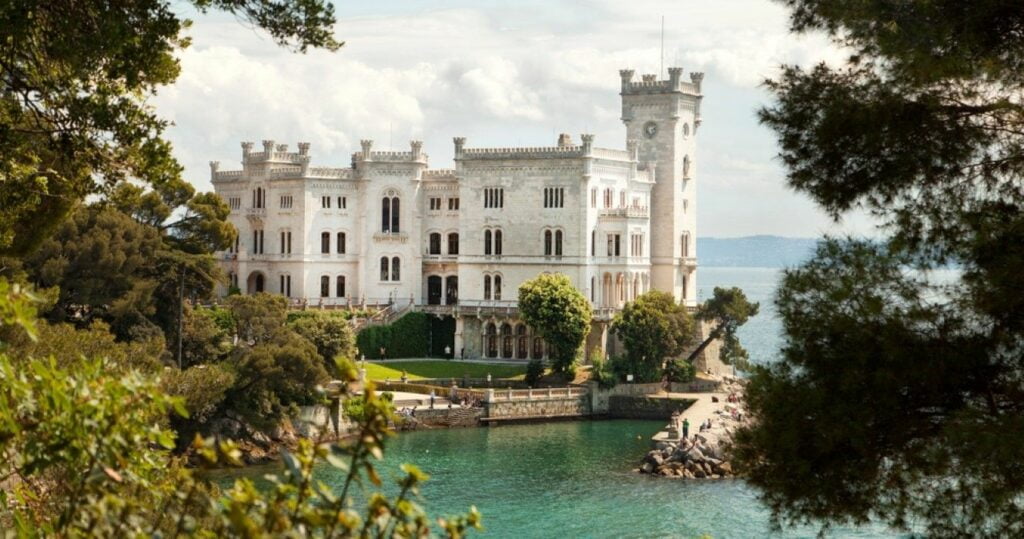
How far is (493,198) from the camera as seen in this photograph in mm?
67750

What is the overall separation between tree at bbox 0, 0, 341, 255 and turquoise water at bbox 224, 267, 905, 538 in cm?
1927


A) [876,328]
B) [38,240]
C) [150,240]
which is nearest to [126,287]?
[150,240]

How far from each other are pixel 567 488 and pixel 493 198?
2780cm

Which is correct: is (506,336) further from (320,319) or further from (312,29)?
(312,29)

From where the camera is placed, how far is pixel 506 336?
216 ft

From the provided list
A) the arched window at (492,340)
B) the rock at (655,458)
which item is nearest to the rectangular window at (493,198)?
the arched window at (492,340)

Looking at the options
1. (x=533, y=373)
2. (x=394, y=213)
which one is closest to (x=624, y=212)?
(x=533, y=373)

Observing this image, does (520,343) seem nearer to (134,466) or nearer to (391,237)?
(391,237)

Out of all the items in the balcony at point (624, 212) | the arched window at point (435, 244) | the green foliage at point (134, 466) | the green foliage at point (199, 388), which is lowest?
the green foliage at point (199, 388)

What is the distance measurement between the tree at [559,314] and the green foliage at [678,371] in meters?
3.94

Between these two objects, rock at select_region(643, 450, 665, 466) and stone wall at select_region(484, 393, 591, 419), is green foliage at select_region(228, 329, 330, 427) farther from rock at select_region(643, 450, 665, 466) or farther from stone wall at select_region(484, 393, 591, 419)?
stone wall at select_region(484, 393, 591, 419)

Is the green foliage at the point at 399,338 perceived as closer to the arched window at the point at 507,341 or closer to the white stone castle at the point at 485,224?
the white stone castle at the point at 485,224

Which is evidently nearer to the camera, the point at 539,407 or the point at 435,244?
the point at 539,407

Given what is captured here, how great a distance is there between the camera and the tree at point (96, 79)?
14.4m
